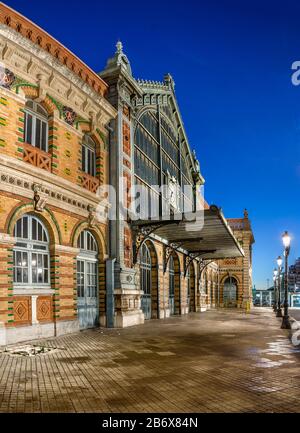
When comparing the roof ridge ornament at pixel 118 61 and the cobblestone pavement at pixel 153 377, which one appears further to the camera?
the roof ridge ornament at pixel 118 61

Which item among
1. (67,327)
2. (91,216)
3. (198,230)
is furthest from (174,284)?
(67,327)

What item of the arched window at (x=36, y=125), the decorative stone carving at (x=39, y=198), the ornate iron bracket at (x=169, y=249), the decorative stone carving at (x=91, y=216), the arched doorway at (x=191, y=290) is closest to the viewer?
the decorative stone carving at (x=39, y=198)

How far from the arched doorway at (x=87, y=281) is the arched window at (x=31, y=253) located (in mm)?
2188

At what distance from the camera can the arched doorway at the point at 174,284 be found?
25297 millimetres

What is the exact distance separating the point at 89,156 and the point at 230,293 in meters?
33.2

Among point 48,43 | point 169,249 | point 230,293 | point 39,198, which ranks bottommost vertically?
point 230,293

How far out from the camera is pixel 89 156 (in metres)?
15.7

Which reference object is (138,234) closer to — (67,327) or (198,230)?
(198,230)

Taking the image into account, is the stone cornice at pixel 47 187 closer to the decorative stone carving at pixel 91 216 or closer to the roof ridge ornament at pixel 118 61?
the decorative stone carving at pixel 91 216

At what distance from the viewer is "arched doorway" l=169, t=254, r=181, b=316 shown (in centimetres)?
2530

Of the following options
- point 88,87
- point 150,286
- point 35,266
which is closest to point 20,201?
point 35,266

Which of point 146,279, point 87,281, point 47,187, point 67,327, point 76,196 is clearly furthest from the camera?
point 146,279

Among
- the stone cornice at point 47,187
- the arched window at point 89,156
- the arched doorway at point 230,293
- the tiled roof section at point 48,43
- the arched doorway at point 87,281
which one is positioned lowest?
the arched doorway at point 230,293

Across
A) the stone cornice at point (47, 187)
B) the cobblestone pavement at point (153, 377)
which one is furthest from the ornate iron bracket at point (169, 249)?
the cobblestone pavement at point (153, 377)
